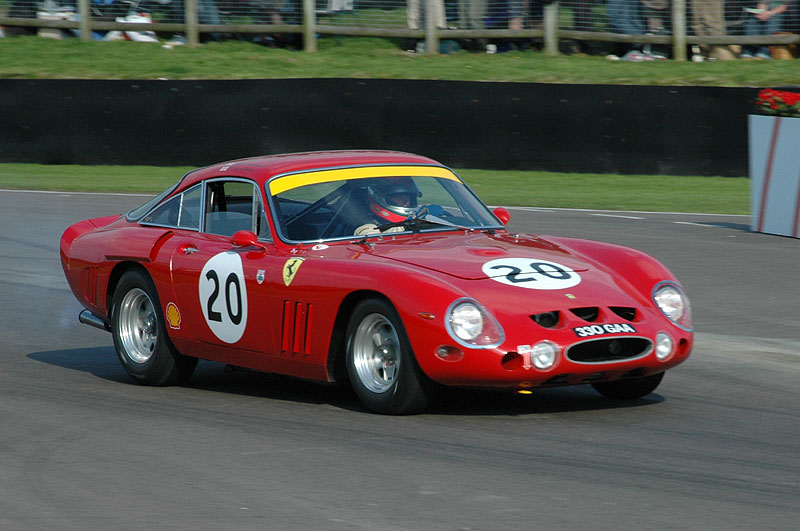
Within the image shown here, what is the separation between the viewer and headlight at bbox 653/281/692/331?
6199 millimetres

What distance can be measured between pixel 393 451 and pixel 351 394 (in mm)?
1389

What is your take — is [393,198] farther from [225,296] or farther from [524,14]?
→ [524,14]

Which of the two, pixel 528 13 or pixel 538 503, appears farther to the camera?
pixel 528 13

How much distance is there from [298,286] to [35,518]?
217 centimetres

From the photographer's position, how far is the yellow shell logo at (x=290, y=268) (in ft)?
20.7

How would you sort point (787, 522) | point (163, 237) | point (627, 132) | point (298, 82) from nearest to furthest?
point (787, 522), point (163, 237), point (627, 132), point (298, 82)

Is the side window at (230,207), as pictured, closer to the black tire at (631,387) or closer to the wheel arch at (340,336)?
the wheel arch at (340,336)

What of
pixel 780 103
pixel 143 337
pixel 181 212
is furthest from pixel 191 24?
pixel 143 337

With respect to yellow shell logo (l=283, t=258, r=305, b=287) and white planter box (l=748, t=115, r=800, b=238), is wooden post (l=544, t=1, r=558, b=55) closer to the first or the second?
white planter box (l=748, t=115, r=800, b=238)

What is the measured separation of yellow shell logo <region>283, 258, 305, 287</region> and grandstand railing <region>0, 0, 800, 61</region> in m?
16.1

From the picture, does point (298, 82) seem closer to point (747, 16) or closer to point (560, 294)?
point (747, 16)

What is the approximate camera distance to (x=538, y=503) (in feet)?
14.6

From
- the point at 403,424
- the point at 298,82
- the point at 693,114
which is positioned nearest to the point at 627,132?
the point at 693,114

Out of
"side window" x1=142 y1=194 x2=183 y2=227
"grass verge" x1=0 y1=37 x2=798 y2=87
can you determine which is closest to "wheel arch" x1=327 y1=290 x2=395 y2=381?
"side window" x1=142 y1=194 x2=183 y2=227
